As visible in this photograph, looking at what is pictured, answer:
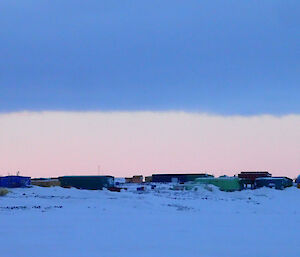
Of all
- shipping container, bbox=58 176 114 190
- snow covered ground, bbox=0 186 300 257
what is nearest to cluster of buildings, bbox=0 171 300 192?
shipping container, bbox=58 176 114 190

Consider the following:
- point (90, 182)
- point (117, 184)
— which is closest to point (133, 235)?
point (90, 182)

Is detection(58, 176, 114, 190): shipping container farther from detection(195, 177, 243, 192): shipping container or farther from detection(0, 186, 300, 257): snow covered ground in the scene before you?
detection(0, 186, 300, 257): snow covered ground

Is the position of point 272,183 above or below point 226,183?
above

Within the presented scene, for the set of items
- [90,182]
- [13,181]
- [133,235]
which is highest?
[90,182]

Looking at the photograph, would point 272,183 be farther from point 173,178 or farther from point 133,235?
point 133,235

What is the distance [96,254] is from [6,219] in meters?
6.20

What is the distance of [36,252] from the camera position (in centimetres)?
1059

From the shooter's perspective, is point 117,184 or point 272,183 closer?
point 272,183

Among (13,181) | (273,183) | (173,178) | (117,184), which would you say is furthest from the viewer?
(173,178)

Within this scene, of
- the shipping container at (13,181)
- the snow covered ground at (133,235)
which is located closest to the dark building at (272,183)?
the shipping container at (13,181)

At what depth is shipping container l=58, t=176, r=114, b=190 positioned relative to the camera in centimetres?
5289

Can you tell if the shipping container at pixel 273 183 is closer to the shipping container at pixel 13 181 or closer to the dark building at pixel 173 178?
the dark building at pixel 173 178

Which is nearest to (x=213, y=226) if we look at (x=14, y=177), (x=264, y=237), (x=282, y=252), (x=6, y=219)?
(x=264, y=237)

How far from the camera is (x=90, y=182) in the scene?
5447cm
